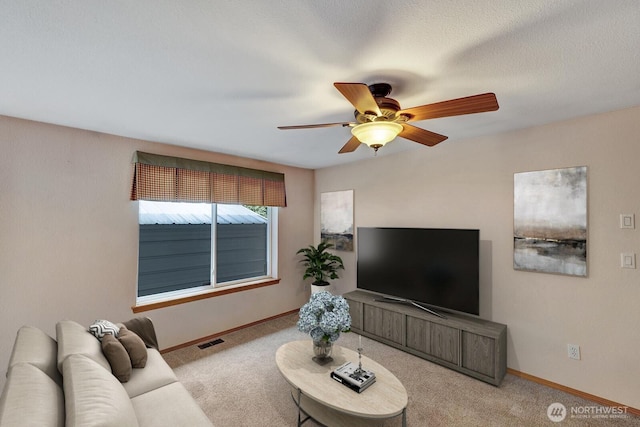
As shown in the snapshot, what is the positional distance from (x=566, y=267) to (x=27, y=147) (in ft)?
16.1

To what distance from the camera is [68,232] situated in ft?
8.93

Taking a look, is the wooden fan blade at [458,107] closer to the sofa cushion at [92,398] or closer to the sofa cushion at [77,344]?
the sofa cushion at [92,398]

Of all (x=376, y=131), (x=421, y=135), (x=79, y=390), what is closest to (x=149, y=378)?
(x=79, y=390)

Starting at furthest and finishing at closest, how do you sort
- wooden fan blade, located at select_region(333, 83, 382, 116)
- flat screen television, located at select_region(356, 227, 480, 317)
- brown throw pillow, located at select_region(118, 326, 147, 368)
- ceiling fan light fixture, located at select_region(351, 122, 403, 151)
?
flat screen television, located at select_region(356, 227, 480, 317) < brown throw pillow, located at select_region(118, 326, 147, 368) < ceiling fan light fixture, located at select_region(351, 122, 403, 151) < wooden fan blade, located at select_region(333, 83, 382, 116)

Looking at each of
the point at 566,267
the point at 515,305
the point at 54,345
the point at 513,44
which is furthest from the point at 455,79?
the point at 54,345

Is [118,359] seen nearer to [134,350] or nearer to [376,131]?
[134,350]

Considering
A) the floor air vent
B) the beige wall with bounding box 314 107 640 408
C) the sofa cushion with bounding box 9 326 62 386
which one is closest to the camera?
the sofa cushion with bounding box 9 326 62 386

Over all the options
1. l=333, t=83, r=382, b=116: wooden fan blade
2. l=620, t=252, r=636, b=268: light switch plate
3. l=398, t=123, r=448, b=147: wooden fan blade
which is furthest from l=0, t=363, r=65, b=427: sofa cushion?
l=620, t=252, r=636, b=268: light switch plate

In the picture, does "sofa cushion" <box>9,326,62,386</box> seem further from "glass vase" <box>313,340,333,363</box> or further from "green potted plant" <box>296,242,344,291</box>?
"green potted plant" <box>296,242,344,291</box>

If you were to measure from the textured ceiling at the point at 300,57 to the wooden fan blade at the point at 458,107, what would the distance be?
0.79 feet

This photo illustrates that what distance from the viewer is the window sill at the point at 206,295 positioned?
3144mm

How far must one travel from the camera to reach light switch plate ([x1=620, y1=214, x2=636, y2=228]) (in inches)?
87.6

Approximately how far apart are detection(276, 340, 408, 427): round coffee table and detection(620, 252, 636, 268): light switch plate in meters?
2.06

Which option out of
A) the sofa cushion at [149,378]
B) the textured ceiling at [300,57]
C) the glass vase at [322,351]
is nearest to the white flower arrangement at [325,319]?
the glass vase at [322,351]
